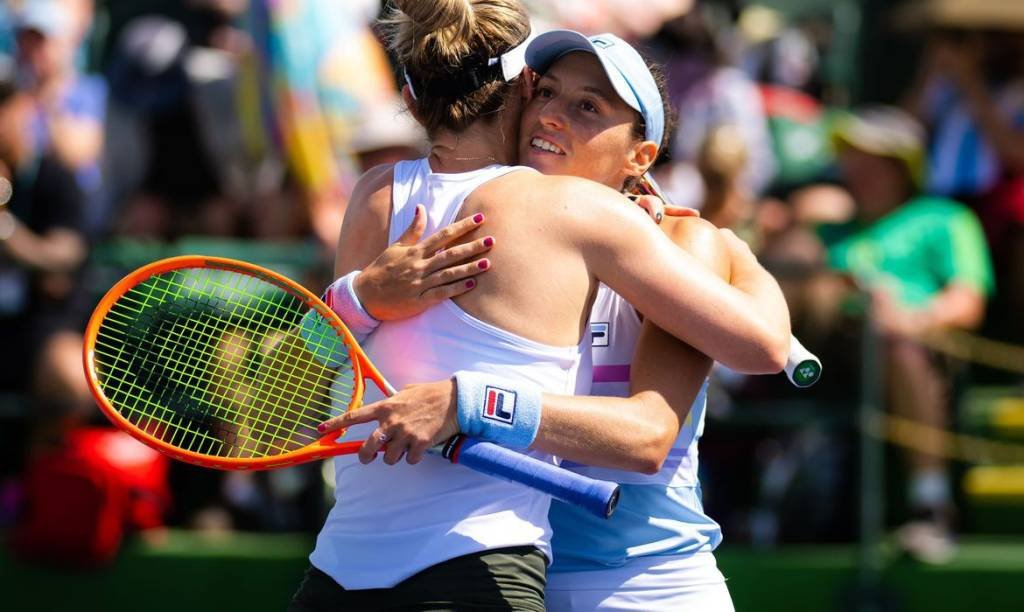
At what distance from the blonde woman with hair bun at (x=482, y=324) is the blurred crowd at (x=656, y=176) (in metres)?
2.57

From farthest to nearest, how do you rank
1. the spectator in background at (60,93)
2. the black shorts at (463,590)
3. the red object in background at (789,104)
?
the red object in background at (789,104) → the spectator in background at (60,93) → the black shorts at (463,590)

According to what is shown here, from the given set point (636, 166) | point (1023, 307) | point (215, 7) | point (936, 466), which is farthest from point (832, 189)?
point (636, 166)

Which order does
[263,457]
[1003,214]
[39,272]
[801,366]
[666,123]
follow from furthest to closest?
1. [1003,214]
2. [39,272]
3. [666,123]
4. [801,366]
5. [263,457]

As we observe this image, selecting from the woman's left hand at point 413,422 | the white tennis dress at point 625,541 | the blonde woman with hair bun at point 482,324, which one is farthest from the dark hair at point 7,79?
the woman's left hand at point 413,422

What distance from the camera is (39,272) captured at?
6.02m

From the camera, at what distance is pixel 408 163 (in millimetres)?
2865

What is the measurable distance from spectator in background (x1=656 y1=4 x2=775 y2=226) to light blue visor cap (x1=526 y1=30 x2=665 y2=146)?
144 inches

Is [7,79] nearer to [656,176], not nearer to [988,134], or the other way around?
[656,176]

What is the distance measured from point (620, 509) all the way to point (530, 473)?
1.34 ft

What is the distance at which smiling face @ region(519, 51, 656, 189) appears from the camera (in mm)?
2879

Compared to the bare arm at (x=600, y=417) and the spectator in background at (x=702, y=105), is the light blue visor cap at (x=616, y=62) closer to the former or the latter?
the bare arm at (x=600, y=417)

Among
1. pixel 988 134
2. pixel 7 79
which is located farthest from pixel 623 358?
pixel 7 79

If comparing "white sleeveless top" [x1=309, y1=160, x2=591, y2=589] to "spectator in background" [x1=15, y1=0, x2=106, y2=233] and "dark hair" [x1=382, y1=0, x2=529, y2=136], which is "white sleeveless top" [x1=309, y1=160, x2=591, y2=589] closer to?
"dark hair" [x1=382, y1=0, x2=529, y2=136]

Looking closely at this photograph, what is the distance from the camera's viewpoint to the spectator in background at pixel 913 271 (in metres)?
5.97
